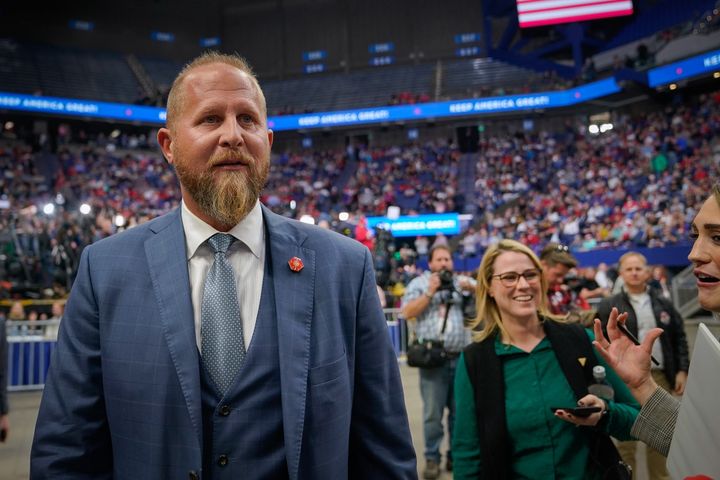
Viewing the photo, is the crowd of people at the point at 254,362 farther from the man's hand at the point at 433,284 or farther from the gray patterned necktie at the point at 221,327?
the man's hand at the point at 433,284

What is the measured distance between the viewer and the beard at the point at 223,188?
164 cm

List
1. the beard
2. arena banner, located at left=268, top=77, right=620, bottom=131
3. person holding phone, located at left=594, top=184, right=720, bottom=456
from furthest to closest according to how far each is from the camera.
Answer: arena banner, located at left=268, top=77, right=620, bottom=131 < the beard < person holding phone, located at left=594, top=184, right=720, bottom=456

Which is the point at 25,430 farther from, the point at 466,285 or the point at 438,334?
the point at 466,285

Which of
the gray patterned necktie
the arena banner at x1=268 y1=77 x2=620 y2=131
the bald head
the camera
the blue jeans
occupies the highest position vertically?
the arena banner at x1=268 y1=77 x2=620 y2=131

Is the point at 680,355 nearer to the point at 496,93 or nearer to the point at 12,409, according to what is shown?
the point at 12,409

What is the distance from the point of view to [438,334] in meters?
4.55

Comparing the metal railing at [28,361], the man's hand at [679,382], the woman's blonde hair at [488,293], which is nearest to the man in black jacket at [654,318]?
the man's hand at [679,382]

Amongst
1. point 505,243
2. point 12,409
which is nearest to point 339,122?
point 12,409

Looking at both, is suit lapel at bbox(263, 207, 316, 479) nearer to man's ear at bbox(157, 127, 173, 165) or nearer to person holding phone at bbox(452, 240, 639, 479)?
man's ear at bbox(157, 127, 173, 165)

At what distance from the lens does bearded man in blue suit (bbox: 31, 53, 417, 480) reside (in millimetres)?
1509

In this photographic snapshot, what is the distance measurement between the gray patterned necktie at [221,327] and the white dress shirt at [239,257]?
0.13 ft

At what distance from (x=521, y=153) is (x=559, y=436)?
2293 centimetres

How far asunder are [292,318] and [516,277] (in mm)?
1317

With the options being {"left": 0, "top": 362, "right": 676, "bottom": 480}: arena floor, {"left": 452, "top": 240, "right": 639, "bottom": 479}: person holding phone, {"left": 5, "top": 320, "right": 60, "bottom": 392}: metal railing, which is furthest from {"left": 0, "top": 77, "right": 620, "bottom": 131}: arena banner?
{"left": 452, "top": 240, "right": 639, "bottom": 479}: person holding phone
